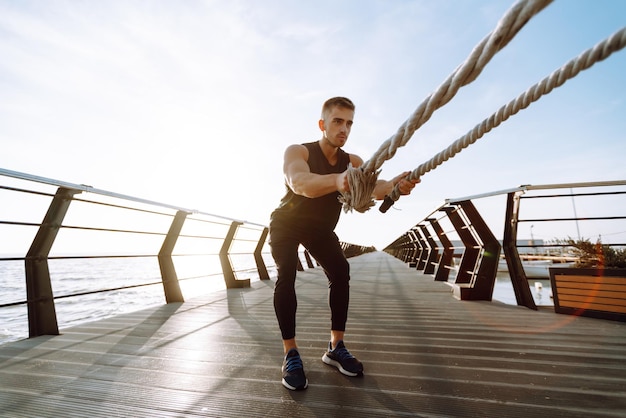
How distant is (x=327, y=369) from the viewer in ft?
5.88

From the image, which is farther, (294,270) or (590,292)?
(590,292)

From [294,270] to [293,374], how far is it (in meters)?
0.58

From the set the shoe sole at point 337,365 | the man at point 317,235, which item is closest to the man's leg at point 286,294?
the man at point 317,235

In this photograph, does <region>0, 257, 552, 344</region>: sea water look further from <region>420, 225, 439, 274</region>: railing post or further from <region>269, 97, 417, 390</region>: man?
<region>269, 97, 417, 390</region>: man

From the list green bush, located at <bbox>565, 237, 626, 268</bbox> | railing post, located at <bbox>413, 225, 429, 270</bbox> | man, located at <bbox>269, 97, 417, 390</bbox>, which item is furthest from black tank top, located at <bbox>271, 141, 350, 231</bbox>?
railing post, located at <bbox>413, 225, 429, 270</bbox>

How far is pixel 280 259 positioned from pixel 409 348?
3.82 feet

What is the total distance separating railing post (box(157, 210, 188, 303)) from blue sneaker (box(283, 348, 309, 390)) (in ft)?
10.3

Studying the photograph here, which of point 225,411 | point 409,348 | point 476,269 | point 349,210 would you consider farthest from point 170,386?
point 476,269

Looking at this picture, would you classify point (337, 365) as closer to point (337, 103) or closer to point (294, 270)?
point (294, 270)

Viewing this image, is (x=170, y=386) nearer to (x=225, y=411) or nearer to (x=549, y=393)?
(x=225, y=411)

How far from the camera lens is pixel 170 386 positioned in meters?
1.59

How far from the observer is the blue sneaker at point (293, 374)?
1.51 m

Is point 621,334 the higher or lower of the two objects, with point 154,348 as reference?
higher

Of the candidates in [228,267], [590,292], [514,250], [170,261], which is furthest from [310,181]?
[228,267]
